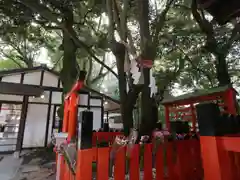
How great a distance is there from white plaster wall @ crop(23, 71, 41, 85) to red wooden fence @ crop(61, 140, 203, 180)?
793cm

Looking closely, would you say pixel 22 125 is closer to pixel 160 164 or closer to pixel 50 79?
pixel 50 79

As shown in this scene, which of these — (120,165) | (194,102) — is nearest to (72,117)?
(120,165)

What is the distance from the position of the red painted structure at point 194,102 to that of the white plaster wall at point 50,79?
6725mm

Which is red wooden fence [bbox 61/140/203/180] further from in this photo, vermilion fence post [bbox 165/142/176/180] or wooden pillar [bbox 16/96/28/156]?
wooden pillar [bbox 16/96/28/156]

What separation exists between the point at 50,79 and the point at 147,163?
8.98 meters

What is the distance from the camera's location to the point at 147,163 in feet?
7.45

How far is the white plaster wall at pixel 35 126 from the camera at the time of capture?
878 centimetres

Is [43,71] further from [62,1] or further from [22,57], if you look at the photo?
[62,1]

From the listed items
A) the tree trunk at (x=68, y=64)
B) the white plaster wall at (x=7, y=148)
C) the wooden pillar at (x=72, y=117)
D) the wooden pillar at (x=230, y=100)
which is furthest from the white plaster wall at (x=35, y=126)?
the wooden pillar at (x=230, y=100)

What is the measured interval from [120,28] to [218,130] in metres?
3.03

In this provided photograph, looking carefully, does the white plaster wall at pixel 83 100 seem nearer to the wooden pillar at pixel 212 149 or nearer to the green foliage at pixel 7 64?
the green foliage at pixel 7 64

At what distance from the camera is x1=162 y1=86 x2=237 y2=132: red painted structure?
4.43 meters

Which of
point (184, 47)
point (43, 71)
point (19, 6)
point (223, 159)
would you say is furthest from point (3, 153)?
point (184, 47)

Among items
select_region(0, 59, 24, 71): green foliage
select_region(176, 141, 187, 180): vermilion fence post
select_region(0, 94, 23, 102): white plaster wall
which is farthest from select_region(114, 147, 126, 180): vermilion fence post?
select_region(0, 59, 24, 71): green foliage
